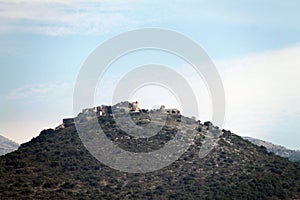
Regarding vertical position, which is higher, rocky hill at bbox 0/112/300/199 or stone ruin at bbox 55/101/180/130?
stone ruin at bbox 55/101/180/130

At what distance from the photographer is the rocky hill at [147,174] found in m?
113

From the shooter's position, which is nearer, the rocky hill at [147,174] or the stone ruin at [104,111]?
the rocky hill at [147,174]

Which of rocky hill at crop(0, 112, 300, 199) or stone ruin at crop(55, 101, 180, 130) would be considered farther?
stone ruin at crop(55, 101, 180, 130)

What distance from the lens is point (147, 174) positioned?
127 m

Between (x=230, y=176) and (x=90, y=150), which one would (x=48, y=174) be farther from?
(x=230, y=176)

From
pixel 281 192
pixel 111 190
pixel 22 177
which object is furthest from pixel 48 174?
pixel 281 192

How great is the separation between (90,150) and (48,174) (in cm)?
1950

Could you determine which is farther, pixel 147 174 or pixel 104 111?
pixel 104 111

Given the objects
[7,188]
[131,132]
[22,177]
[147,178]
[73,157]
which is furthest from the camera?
[131,132]

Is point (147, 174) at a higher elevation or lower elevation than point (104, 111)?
lower

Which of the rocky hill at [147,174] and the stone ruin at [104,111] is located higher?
the stone ruin at [104,111]

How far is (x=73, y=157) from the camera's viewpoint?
135125 mm

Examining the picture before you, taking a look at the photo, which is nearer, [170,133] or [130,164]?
[130,164]

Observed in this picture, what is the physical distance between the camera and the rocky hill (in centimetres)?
11325
